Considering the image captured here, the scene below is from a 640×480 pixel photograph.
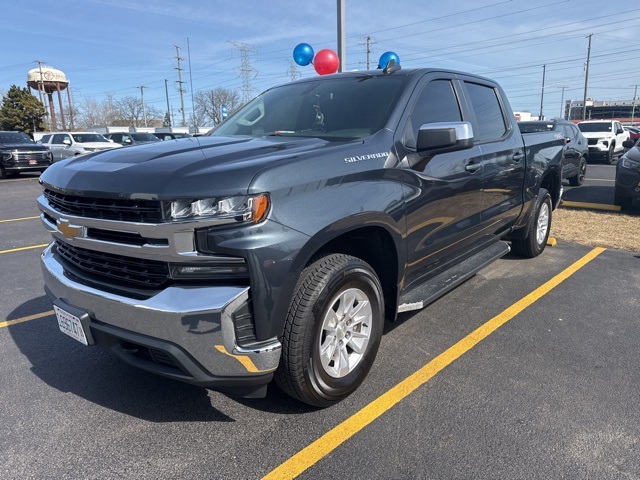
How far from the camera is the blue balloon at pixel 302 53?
12.4 metres

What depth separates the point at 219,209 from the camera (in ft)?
7.16

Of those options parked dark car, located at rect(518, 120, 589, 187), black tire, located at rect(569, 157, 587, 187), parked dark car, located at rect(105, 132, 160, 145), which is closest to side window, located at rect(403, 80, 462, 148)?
parked dark car, located at rect(518, 120, 589, 187)

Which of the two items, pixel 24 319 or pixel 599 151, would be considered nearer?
pixel 24 319

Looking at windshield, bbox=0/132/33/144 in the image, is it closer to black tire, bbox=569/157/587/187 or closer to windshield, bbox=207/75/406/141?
windshield, bbox=207/75/406/141

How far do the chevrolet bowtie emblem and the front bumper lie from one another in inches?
13.3

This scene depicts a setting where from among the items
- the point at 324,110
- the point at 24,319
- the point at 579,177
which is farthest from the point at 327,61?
the point at 24,319

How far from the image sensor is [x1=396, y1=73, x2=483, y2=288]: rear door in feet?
10.4

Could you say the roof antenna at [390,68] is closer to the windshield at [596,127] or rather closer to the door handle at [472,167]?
the door handle at [472,167]

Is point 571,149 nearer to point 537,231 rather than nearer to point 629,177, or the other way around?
point 629,177

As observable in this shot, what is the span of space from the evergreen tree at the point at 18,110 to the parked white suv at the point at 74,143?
35326 mm

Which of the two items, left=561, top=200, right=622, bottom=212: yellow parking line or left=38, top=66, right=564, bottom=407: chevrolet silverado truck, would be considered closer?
left=38, top=66, right=564, bottom=407: chevrolet silverado truck

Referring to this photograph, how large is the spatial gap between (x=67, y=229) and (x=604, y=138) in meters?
22.1

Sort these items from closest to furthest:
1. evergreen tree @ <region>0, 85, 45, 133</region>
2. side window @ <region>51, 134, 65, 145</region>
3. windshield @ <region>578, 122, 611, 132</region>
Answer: windshield @ <region>578, 122, 611, 132</region> → side window @ <region>51, 134, 65, 145</region> → evergreen tree @ <region>0, 85, 45, 133</region>

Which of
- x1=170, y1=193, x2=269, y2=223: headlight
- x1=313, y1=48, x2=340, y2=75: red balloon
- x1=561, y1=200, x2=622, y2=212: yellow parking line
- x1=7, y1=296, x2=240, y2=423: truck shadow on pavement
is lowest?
x1=561, y1=200, x2=622, y2=212: yellow parking line
